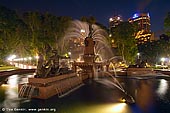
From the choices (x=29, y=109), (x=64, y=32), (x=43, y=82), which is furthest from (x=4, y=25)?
(x=29, y=109)

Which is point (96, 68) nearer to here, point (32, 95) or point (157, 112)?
point (32, 95)

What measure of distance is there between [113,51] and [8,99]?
5639 centimetres

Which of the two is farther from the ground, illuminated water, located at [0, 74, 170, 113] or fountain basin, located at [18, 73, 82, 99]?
fountain basin, located at [18, 73, 82, 99]

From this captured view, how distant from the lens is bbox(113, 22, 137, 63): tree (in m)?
51.4

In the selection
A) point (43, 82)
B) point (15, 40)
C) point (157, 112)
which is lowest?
point (157, 112)

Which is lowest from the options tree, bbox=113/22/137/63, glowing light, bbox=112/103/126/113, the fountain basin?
glowing light, bbox=112/103/126/113

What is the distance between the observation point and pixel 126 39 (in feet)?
169

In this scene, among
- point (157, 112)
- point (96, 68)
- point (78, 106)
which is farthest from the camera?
point (96, 68)

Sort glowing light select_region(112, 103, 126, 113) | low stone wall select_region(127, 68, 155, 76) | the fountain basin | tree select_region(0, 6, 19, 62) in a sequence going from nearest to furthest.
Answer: glowing light select_region(112, 103, 126, 113) → the fountain basin → low stone wall select_region(127, 68, 155, 76) → tree select_region(0, 6, 19, 62)

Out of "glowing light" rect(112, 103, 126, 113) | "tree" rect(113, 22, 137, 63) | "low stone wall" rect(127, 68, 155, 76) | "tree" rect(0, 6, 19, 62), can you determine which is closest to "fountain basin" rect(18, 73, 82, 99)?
"glowing light" rect(112, 103, 126, 113)

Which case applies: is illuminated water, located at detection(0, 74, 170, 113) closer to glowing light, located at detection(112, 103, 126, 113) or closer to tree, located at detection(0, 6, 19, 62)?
glowing light, located at detection(112, 103, 126, 113)

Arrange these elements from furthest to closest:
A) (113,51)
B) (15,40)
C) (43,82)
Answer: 1. (113,51)
2. (15,40)
3. (43,82)

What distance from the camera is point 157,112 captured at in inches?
458

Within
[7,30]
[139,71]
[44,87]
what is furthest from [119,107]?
[7,30]
